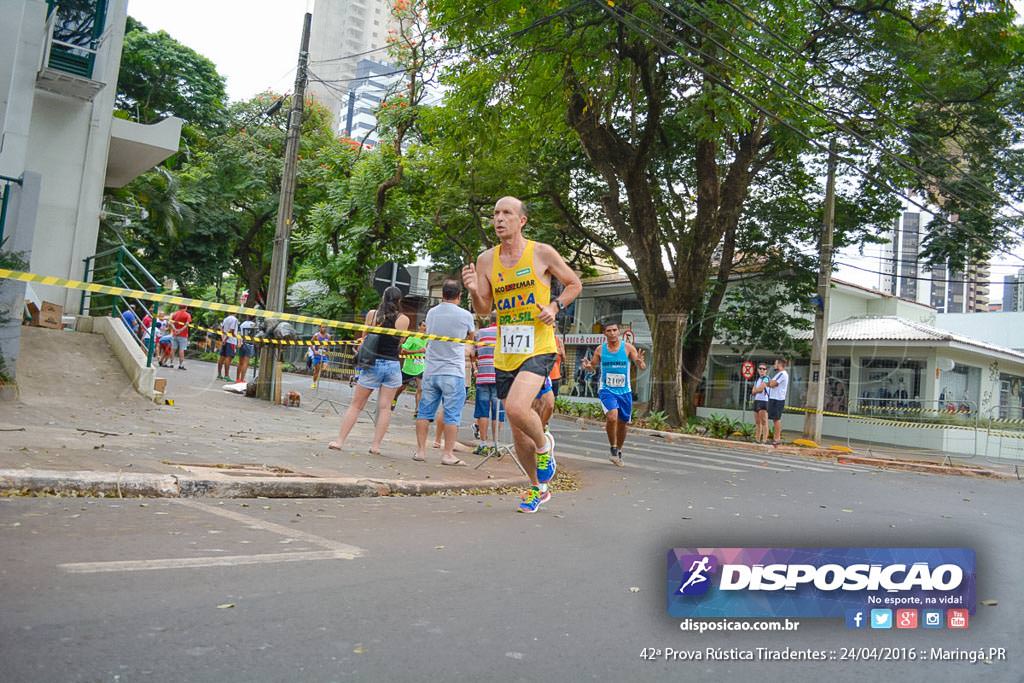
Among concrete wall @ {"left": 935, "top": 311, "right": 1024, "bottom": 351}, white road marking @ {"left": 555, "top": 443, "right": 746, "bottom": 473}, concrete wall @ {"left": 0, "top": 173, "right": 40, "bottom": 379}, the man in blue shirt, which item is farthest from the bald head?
concrete wall @ {"left": 935, "top": 311, "right": 1024, "bottom": 351}

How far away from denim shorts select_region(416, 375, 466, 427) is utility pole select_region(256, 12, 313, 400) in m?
8.06

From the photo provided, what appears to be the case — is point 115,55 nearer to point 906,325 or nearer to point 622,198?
point 622,198

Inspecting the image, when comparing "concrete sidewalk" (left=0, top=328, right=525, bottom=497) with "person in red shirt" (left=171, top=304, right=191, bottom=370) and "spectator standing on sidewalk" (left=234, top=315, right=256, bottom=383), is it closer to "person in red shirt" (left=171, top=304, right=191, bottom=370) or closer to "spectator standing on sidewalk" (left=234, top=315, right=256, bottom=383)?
"spectator standing on sidewalk" (left=234, top=315, right=256, bottom=383)

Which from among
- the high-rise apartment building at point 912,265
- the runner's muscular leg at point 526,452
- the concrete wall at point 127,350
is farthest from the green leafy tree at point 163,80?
the runner's muscular leg at point 526,452

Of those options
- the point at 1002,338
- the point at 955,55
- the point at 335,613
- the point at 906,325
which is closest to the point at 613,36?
the point at 955,55

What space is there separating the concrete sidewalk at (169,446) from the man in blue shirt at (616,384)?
1764 millimetres

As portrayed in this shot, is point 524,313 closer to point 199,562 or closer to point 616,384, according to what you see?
point 199,562

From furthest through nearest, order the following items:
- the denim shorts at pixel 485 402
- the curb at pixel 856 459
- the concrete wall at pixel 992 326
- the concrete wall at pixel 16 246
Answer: the concrete wall at pixel 992 326 < the curb at pixel 856 459 < the denim shorts at pixel 485 402 < the concrete wall at pixel 16 246

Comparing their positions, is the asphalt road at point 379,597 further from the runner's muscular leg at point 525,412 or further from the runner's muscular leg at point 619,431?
the runner's muscular leg at point 619,431

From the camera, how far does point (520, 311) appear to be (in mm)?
5941

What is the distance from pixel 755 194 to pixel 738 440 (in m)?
8.75

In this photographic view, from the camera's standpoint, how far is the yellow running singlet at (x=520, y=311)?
582 cm

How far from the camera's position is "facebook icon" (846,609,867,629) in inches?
94.1

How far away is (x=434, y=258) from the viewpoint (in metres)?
32.7
